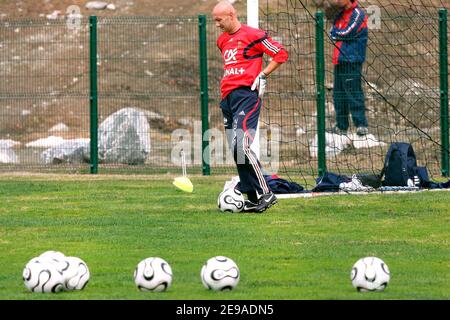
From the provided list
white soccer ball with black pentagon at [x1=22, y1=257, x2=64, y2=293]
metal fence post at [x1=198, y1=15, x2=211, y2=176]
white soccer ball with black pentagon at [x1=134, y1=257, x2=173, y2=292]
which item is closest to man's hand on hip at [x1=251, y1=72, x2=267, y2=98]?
white soccer ball with black pentagon at [x1=134, y1=257, x2=173, y2=292]

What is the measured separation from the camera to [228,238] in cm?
1269

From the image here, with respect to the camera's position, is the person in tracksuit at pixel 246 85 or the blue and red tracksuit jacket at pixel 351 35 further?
the blue and red tracksuit jacket at pixel 351 35

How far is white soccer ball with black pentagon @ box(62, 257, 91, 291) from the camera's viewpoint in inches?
380

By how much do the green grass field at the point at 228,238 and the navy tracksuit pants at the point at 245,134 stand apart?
438 millimetres

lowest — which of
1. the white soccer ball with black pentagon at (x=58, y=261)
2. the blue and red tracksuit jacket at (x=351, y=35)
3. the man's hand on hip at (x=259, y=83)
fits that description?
the white soccer ball with black pentagon at (x=58, y=261)

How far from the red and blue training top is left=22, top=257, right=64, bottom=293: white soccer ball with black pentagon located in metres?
5.62

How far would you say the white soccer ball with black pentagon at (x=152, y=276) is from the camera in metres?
9.55

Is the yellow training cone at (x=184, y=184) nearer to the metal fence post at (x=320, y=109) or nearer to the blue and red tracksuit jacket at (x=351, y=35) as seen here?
the metal fence post at (x=320, y=109)

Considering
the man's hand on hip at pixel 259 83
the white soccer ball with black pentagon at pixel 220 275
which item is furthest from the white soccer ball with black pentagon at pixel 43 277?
the man's hand on hip at pixel 259 83

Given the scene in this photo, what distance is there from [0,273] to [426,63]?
12429mm

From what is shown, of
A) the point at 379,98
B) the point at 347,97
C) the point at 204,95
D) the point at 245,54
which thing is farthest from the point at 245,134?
the point at 379,98

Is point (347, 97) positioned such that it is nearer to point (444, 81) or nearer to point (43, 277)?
point (444, 81)

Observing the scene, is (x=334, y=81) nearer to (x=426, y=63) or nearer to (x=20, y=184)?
(x=426, y=63)

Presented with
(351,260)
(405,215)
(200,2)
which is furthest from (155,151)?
(200,2)
